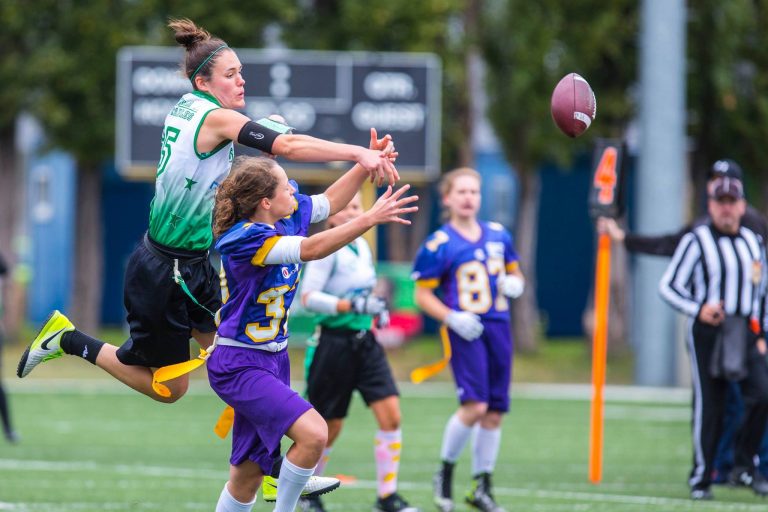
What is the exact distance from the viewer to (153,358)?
6.98m

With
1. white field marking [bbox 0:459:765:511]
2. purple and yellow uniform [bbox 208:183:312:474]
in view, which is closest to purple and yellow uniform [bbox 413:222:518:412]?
white field marking [bbox 0:459:765:511]

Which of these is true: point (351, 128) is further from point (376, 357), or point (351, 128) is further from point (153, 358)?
point (153, 358)

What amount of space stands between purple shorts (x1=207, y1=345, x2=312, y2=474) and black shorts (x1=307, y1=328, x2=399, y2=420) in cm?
225

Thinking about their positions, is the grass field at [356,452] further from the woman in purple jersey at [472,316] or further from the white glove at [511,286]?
the white glove at [511,286]

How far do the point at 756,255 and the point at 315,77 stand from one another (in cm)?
1007

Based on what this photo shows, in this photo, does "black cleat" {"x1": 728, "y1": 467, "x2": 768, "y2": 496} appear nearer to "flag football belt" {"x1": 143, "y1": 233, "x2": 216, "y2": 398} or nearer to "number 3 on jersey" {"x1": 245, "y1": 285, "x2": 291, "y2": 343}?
"flag football belt" {"x1": 143, "y1": 233, "x2": 216, "y2": 398}

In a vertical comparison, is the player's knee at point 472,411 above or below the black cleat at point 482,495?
above

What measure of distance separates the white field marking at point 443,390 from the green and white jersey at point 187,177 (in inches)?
485

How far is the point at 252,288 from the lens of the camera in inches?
245

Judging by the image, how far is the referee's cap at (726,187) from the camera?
9.38 meters

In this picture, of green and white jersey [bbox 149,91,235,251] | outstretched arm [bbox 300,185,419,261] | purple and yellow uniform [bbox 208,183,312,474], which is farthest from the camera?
green and white jersey [bbox 149,91,235,251]

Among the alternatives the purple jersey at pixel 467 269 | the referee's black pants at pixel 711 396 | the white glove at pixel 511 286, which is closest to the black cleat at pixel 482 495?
the purple jersey at pixel 467 269

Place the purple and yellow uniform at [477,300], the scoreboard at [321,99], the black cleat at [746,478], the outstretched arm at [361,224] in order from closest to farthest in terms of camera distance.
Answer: the outstretched arm at [361,224]
the purple and yellow uniform at [477,300]
the black cleat at [746,478]
the scoreboard at [321,99]

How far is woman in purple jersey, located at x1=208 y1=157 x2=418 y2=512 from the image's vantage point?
610 cm
